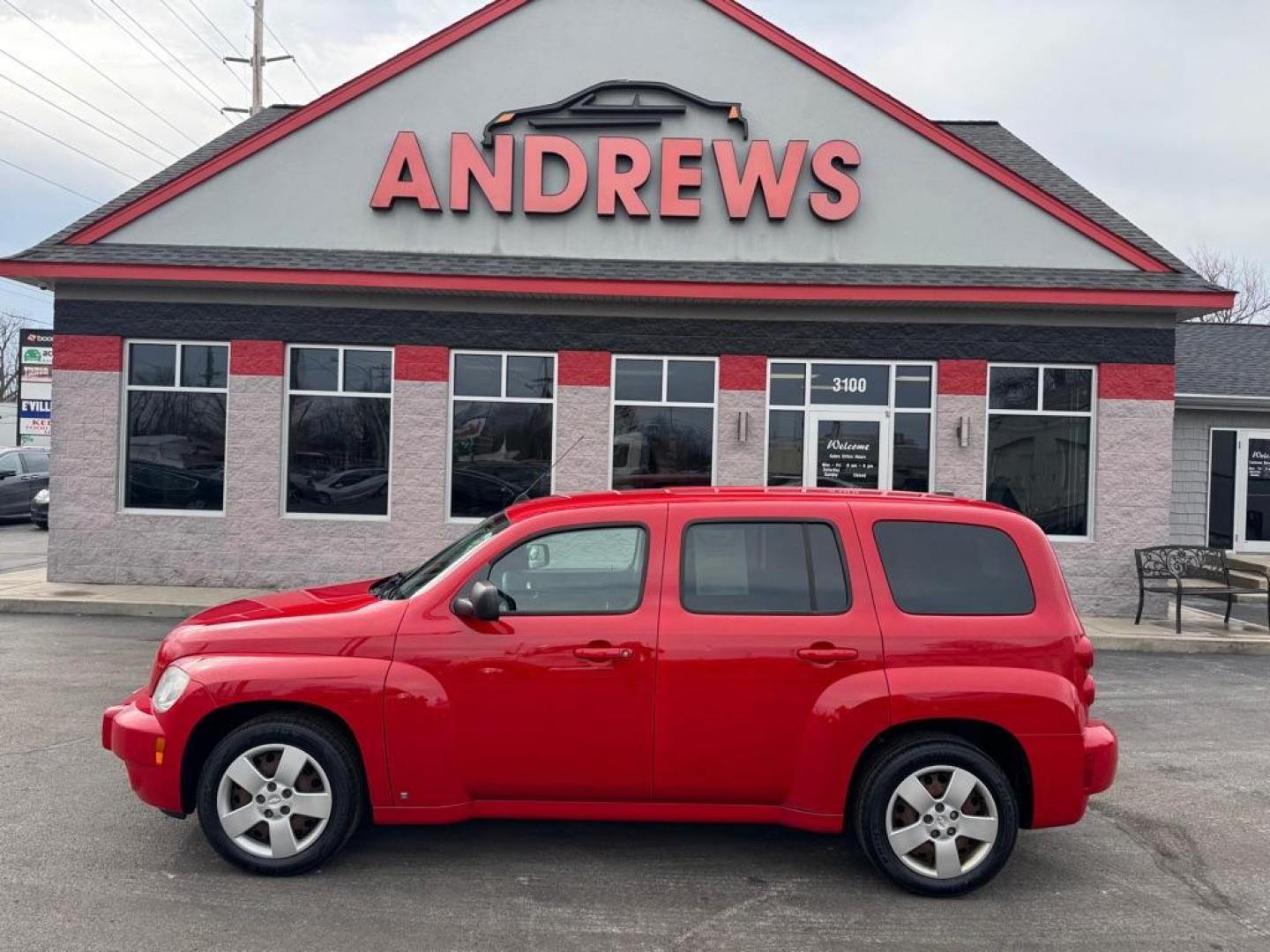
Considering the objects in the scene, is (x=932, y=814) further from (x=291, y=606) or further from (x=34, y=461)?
(x=34, y=461)

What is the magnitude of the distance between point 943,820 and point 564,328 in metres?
9.49

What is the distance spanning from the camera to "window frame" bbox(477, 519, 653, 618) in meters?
4.57

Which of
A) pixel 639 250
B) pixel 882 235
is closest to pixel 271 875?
pixel 639 250

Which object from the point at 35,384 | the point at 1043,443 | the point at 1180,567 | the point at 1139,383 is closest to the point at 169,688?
the point at 1043,443

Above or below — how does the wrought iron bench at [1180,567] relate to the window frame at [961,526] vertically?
below

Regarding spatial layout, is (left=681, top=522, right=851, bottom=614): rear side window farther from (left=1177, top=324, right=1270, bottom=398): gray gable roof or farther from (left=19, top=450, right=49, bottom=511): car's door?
(left=19, top=450, right=49, bottom=511): car's door

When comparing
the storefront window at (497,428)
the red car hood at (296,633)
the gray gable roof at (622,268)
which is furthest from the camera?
the storefront window at (497,428)

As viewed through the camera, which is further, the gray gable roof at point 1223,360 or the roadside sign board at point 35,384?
the roadside sign board at point 35,384

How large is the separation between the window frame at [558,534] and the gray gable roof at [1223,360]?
14954 mm

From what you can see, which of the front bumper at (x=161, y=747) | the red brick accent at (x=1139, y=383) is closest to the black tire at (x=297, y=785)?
the front bumper at (x=161, y=747)

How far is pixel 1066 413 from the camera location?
12.9 meters

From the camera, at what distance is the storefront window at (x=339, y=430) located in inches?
518

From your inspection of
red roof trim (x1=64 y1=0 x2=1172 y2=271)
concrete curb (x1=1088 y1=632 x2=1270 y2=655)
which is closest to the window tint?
red roof trim (x1=64 y1=0 x2=1172 y2=271)

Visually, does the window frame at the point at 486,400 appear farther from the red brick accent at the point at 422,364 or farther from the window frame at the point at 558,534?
the window frame at the point at 558,534
